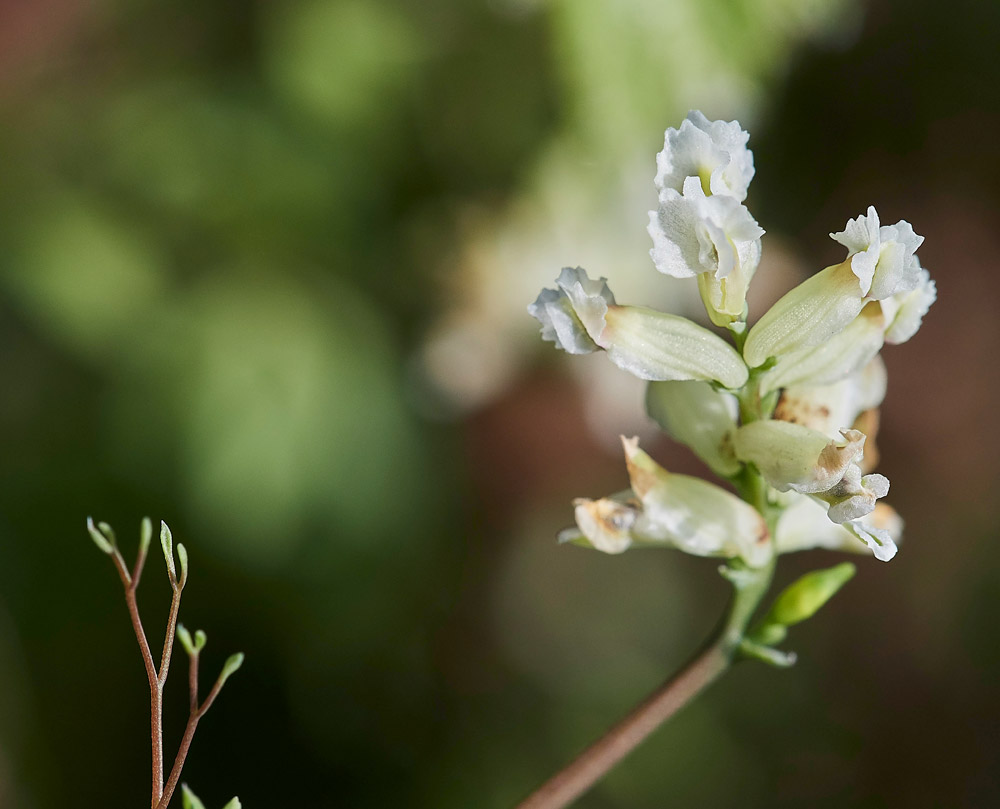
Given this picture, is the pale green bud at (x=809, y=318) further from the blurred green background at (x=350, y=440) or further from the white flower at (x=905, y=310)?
the blurred green background at (x=350, y=440)

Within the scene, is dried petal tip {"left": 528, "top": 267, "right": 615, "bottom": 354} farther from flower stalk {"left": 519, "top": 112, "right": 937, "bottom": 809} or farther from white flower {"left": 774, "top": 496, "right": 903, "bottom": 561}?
white flower {"left": 774, "top": 496, "right": 903, "bottom": 561}

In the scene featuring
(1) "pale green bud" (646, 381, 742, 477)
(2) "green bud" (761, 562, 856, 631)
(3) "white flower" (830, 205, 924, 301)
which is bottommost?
(2) "green bud" (761, 562, 856, 631)

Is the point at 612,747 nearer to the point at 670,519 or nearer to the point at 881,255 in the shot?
the point at 670,519

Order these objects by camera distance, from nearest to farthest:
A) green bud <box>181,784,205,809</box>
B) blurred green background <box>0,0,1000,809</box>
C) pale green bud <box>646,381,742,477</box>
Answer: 1. green bud <box>181,784,205,809</box>
2. pale green bud <box>646,381,742,477</box>
3. blurred green background <box>0,0,1000,809</box>

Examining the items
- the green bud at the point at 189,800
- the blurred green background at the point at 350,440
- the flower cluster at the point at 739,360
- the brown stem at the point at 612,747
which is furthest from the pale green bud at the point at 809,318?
the blurred green background at the point at 350,440

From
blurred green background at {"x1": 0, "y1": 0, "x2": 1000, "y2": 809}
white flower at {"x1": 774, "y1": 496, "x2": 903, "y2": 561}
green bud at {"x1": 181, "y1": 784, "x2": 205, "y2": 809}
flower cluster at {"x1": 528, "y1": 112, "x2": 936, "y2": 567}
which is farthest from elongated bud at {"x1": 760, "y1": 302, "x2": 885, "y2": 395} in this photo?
blurred green background at {"x1": 0, "y1": 0, "x2": 1000, "y2": 809}

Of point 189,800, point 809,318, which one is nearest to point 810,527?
point 809,318
